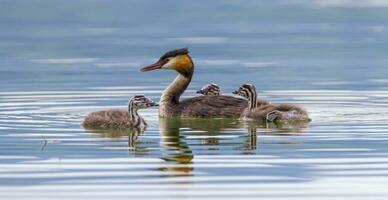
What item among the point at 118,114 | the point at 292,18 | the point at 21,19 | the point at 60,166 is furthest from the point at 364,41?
the point at 60,166

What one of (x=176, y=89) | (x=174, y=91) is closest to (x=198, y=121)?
(x=174, y=91)

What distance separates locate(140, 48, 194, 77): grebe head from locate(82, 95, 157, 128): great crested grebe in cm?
242

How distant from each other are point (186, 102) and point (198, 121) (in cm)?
85

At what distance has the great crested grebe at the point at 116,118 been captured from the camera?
19.4m

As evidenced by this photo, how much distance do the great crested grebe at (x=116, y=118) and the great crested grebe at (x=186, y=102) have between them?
1.34 meters

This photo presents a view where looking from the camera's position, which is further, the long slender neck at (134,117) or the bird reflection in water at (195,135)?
the long slender neck at (134,117)

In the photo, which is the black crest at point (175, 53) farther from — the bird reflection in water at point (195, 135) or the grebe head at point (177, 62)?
the bird reflection in water at point (195, 135)

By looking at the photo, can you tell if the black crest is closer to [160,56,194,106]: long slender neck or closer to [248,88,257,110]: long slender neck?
[160,56,194,106]: long slender neck

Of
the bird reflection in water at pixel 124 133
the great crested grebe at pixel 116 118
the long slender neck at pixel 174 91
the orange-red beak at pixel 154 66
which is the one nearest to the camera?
the bird reflection in water at pixel 124 133

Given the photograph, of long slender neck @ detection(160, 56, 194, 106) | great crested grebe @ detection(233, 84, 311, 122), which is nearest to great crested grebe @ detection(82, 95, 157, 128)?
great crested grebe @ detection(233, 84, 311, 122)

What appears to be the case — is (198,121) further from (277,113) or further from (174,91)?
(174,91)

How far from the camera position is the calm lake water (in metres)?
14.8

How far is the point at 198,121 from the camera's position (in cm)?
2048

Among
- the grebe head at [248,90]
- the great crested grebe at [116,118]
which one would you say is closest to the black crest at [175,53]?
the grebe head at [248,90]
